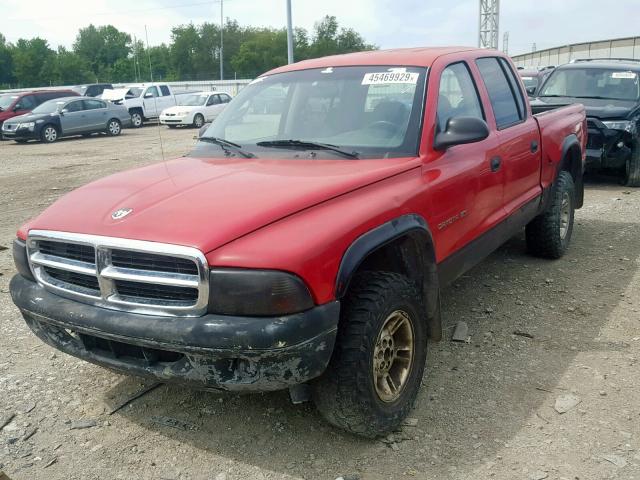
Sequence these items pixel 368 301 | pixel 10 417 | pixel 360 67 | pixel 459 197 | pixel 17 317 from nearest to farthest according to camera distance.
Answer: pixel 368 301
pixel 10 417
pixel 459 197
pixel 360 67
pixel 17 317

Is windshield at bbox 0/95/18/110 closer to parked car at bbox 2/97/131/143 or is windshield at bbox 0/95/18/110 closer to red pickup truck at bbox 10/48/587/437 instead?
parked car at bbox 2/97/131/143

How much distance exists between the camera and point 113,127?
901 inches

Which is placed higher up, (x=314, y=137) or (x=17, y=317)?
(x=314, y=137)

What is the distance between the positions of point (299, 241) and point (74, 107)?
20.8 meters

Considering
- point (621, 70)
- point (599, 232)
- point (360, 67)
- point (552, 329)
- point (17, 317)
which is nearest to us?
point (360, 67)

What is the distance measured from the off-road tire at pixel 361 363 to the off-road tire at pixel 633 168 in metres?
7.33

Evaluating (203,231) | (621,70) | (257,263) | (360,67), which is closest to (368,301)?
(257,263)

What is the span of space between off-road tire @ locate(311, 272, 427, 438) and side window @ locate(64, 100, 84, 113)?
67.0ft

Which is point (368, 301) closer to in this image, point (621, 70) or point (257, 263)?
point (257, 263)

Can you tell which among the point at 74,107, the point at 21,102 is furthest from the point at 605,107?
the point at 21,102

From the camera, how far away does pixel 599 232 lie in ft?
22.5

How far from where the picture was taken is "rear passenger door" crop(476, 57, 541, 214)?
446cm

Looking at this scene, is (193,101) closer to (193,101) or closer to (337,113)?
(193,101)

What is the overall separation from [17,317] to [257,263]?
10.1 ft
